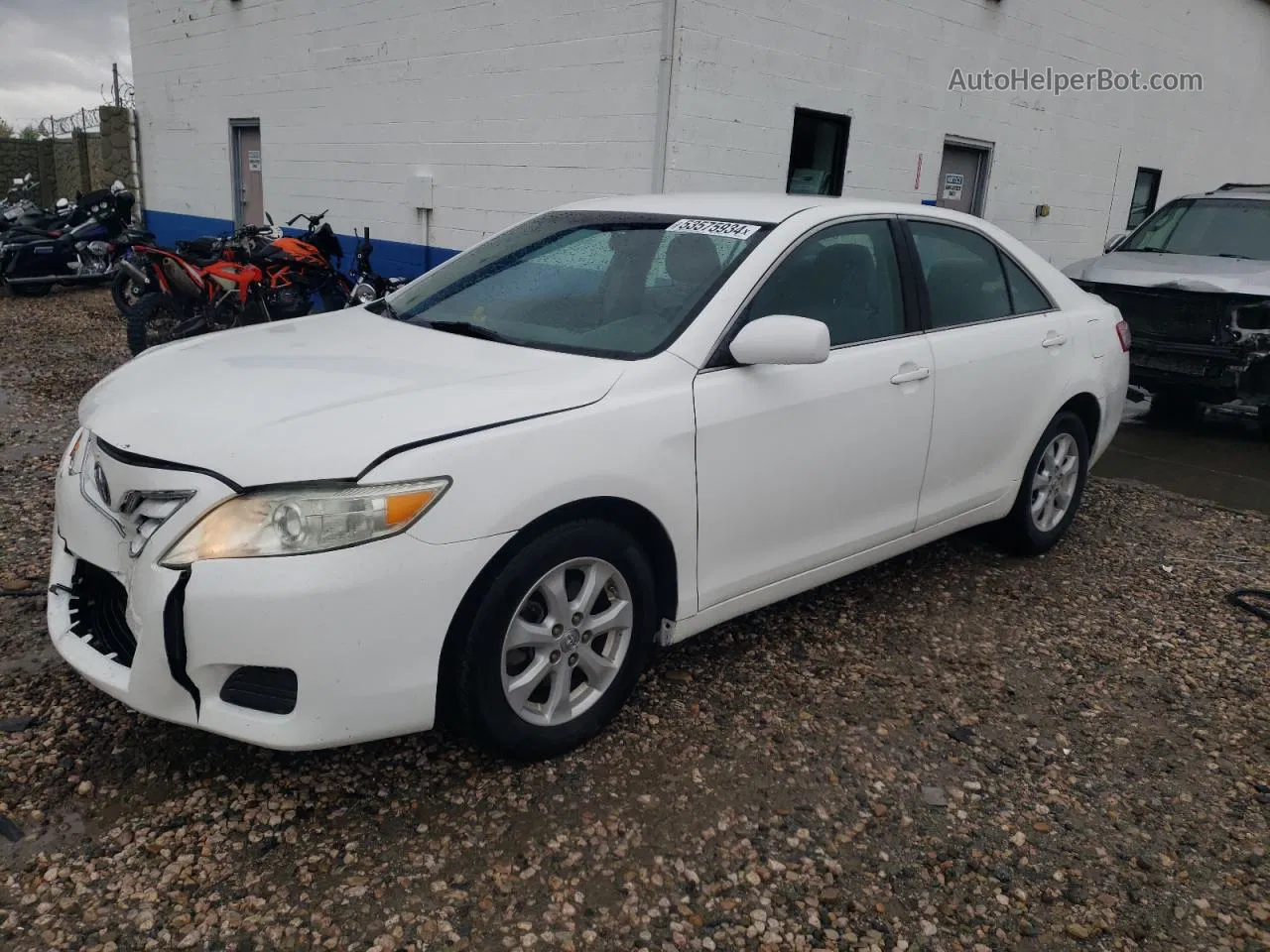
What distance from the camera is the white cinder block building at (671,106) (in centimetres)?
789

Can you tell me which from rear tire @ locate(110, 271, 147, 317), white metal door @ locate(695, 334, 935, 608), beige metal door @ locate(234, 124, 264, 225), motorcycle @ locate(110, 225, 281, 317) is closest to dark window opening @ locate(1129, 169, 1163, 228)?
motorcycle @ locate(110, 225, 281, 317)

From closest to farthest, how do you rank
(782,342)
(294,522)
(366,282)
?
(294,522), (782,342), (366,282)

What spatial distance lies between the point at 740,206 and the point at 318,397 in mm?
1748

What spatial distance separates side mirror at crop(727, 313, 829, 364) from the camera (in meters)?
3.00

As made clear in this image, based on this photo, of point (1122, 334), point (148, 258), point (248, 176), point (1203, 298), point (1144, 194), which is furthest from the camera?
point (1144, 194)

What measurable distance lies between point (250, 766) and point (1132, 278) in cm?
719

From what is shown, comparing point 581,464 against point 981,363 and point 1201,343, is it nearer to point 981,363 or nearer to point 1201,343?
point 981,363

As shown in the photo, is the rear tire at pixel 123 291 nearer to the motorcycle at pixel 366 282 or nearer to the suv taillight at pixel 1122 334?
the motorcycle at pixel 366 282

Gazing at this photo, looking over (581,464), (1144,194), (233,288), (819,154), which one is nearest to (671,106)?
(819,154)

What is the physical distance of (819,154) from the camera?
29.7 ft

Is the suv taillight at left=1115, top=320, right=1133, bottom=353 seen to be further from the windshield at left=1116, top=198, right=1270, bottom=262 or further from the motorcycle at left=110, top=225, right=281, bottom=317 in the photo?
the motorcycle at left=110, top=225, right=281, bottom=317

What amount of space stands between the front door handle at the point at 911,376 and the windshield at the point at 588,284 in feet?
2.38
